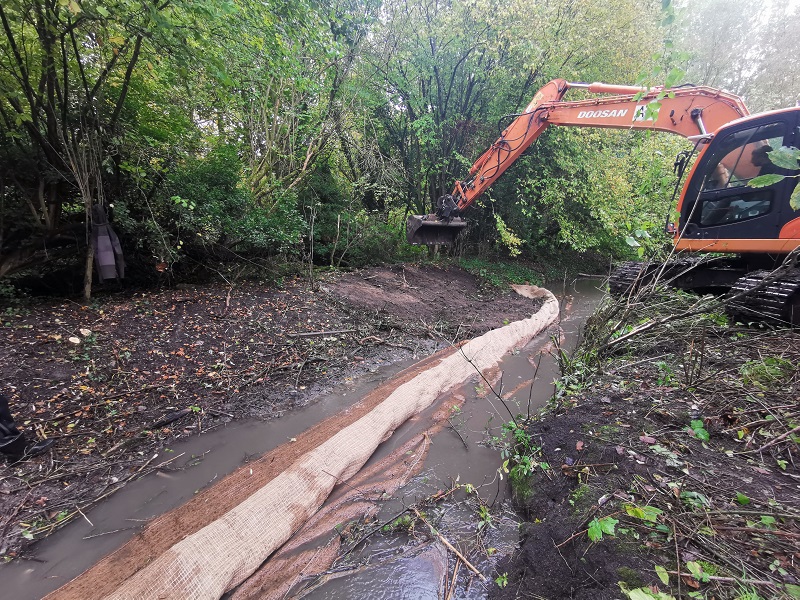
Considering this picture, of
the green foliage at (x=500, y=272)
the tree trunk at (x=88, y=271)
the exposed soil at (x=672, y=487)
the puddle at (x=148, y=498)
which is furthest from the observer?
the green foliage at (x=500, y=272)

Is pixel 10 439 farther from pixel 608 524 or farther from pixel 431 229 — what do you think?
pixel 431 229

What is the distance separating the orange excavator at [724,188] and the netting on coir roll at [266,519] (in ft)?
9.31

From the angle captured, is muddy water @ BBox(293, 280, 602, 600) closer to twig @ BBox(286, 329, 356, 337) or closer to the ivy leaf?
the ivy leaf

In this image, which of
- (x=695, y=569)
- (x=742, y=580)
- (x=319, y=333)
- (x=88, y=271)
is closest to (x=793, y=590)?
(x=742, y=580)

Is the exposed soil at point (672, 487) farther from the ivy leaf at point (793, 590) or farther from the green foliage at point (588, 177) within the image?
the green foliage at point (588, 177)

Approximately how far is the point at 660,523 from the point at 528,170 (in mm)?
9367

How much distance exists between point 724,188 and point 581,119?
2190 millimetres

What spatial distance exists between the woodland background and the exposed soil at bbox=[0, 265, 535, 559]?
1059 millimetres

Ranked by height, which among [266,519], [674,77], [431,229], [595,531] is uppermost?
[674,77]

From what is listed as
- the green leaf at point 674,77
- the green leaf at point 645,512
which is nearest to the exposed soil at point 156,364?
the green leaf at point 645,512

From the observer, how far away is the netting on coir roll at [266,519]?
183 centimetres

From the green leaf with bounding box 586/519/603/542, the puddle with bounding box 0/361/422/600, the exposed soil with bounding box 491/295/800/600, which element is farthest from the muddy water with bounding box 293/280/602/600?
the puddle with bounding box 0/361/422/600

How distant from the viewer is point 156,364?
390 centimetres

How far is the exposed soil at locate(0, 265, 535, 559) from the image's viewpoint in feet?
8.62
